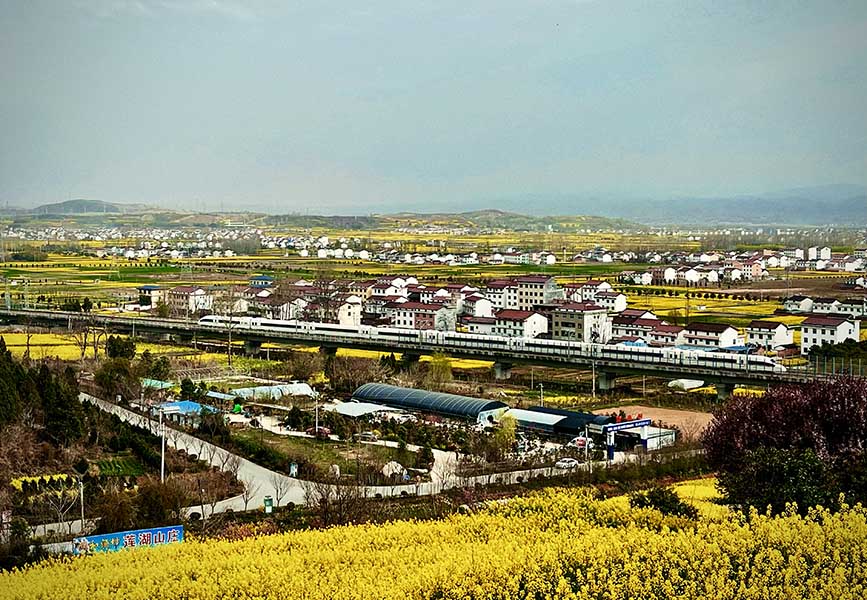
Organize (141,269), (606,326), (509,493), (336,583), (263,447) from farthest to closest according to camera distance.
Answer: (141,269)
(606,326)
(263,447)
(509,493)
(336,583)

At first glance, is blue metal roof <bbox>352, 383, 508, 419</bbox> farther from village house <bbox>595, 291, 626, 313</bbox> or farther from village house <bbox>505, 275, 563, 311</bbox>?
village house <bbox>505, 275, 563, 311</bbox>

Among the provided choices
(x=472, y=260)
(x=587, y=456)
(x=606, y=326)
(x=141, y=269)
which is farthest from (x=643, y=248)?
(x=587, y=456)

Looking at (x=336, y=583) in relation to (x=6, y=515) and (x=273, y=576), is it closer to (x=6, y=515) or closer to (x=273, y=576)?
(x=273, y=576)

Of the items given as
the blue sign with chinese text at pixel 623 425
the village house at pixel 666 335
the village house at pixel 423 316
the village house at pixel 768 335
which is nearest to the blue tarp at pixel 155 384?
the blue sign with chinese text at pixel 623 425

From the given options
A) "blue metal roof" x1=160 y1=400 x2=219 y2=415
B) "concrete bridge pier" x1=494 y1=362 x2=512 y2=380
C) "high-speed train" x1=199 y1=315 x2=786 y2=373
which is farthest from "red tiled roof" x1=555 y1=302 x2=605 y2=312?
"blue metal roof" x1=160 y1=400 x2=219 y2=415

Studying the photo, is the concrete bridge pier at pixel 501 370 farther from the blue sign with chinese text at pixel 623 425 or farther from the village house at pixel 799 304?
the village house at pixel 799 304

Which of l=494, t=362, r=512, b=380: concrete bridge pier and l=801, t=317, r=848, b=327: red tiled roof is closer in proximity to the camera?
l=494, t=362, r=512, b=380: concrete bridge pier
